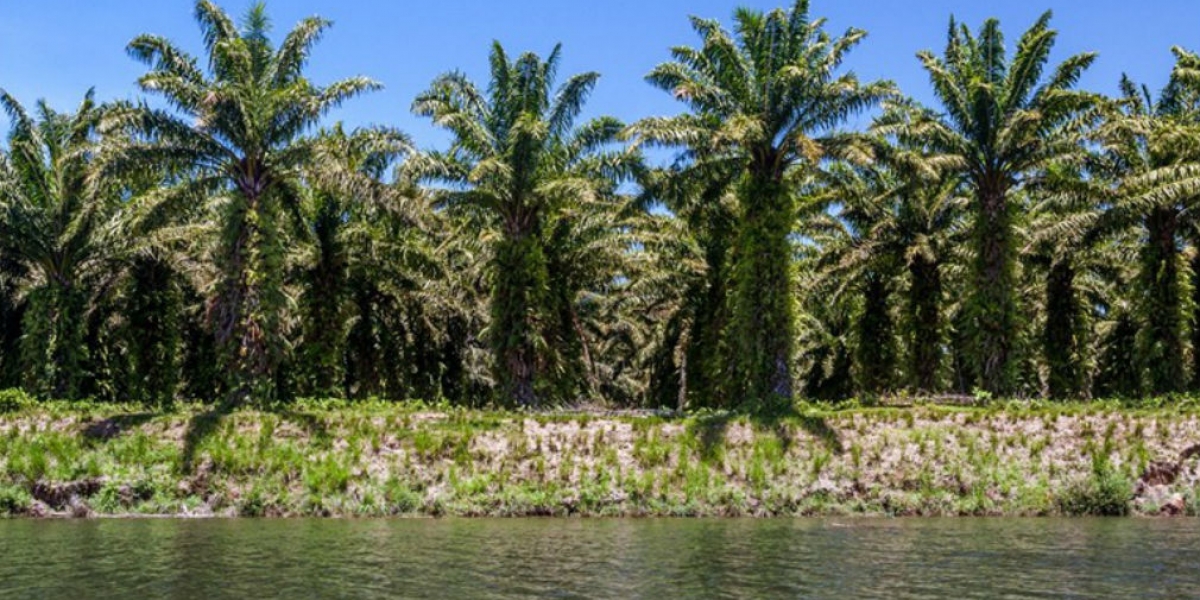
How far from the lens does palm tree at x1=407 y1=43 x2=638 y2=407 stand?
3488 centimetres

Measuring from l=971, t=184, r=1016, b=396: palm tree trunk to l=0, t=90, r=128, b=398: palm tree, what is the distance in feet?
90.2

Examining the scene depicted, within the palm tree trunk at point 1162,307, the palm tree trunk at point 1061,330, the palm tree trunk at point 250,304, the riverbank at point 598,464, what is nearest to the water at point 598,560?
the riverbank at point 598,464

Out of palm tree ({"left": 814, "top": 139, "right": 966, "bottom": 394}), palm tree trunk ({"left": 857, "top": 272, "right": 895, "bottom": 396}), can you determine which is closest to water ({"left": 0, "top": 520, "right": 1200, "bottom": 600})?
palm tree ({"left": 814, "top": 139, "right": 966, "bottom": 394})

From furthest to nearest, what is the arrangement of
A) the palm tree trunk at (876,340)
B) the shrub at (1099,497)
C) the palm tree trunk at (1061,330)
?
the palm tree trunk at (876,340) < the palm tree trunk at (1061,330) < the shrub at (1099,497)

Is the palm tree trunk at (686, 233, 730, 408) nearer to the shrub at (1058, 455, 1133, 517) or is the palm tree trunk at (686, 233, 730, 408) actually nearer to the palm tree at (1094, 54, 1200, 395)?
the palm tree at (1094, 54, 1200, 395)

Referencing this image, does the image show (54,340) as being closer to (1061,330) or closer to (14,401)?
(14,401)

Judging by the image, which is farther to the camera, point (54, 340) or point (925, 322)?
point (925, 322)

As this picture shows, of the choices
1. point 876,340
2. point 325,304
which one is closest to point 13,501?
point 325,304

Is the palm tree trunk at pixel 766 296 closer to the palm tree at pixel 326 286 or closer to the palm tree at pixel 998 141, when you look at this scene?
the palm tree at pixel 998 141

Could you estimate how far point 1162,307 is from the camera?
3519cm

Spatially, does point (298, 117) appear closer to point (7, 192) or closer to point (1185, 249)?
point (7, 192)

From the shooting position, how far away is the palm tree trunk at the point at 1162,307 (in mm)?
34906

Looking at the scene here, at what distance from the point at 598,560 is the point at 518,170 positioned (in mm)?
20239

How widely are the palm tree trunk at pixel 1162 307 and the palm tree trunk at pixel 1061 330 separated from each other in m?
6.69
